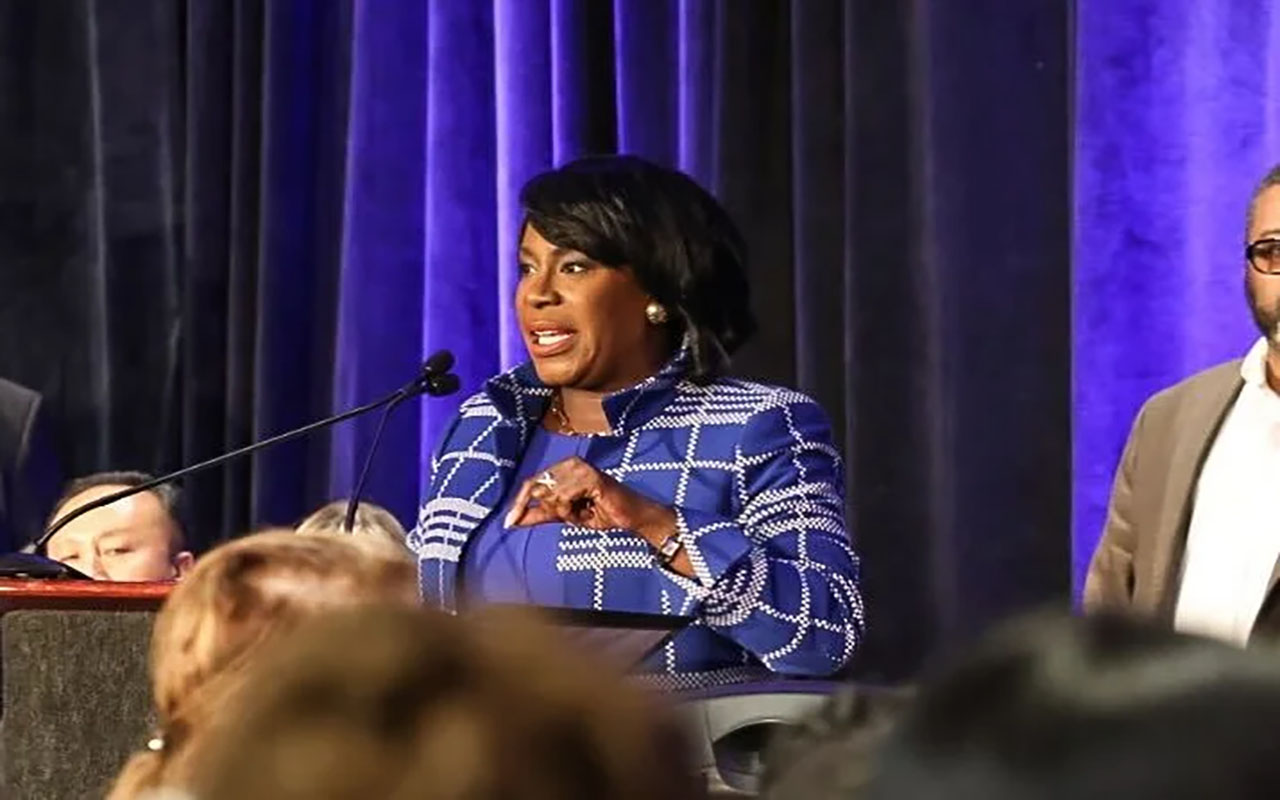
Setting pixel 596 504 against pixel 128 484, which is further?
pixel 128 484

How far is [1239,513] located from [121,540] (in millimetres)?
1436

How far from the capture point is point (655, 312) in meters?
2.25

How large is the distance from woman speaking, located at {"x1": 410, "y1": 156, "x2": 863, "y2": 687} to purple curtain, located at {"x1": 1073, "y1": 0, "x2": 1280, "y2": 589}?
1.90ft

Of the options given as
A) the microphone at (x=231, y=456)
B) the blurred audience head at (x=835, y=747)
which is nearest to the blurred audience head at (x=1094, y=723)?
the blurred audience head at (x=835, y=747)

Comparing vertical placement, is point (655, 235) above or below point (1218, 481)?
above

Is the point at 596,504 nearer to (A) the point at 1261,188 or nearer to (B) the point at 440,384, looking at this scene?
(B) the point at 440,384

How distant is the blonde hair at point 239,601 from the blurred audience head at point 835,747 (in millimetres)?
305

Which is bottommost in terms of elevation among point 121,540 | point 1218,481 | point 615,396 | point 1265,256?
point 121,540

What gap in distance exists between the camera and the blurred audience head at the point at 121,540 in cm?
285

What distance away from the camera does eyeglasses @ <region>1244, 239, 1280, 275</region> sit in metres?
2.28

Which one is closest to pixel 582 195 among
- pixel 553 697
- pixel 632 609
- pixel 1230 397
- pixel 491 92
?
pixel 632 609

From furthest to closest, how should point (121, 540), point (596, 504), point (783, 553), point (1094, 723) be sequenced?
point (121, 540)
point (783, 553)
point (596, 504)
point (1094, 723)

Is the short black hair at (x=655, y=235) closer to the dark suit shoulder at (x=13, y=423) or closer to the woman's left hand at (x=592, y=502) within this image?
the woman's left hand at (x=592, y=502)

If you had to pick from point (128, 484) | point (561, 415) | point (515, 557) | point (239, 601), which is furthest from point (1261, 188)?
point (239, 601)
